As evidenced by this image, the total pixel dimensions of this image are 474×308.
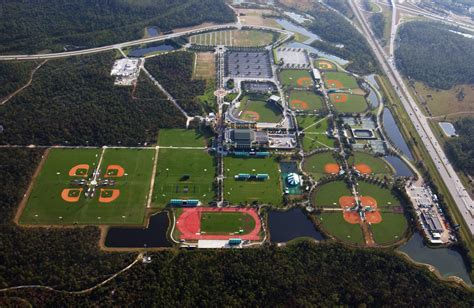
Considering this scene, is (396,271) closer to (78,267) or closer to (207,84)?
(78,267)

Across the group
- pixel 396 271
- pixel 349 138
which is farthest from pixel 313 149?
pixel 396 271

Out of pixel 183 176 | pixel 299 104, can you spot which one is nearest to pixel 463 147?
pixel 299 104

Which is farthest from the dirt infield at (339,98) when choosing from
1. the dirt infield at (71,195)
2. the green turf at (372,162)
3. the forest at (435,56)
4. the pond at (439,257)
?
the dirt infield at (71,195)

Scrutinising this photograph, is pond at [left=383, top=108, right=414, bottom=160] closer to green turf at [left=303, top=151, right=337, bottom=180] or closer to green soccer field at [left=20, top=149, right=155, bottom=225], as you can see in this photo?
green turf at [left=303, top=151, right=337, bottom=180]

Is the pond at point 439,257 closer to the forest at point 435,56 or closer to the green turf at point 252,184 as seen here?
the green turf at point 252,184

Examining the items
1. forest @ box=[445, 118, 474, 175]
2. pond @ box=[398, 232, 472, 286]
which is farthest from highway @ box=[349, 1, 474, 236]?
pond @ box=[398, 232, 472, 286]

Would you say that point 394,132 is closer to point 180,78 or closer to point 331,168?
point 331,168
